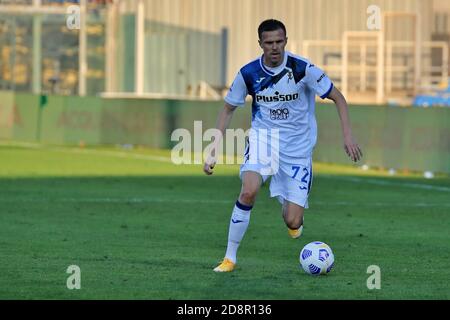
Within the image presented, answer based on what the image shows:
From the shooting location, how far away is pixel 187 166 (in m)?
28.1

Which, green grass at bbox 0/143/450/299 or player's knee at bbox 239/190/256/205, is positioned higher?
player's knee at bbox 239/190/256/205

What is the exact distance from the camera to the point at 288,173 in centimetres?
1253

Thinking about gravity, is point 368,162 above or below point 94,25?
below

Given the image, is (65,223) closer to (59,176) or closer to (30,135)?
(59,176)

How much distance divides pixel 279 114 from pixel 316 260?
4.88 feet

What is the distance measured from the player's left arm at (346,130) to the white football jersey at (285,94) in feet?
0.33

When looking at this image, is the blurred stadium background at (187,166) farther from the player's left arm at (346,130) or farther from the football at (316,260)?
the player's left arm at (346,130)

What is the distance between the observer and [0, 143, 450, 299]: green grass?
1087 centimetres

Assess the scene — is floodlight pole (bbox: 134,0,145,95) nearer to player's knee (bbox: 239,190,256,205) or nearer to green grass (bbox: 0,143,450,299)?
green grass (bbox: 0,143,450,299)

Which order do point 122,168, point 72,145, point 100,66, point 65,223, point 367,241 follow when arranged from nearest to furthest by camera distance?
point 367,241, point 65,223, point 122,168, point 72,145, point 100,66

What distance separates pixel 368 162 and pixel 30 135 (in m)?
12.2

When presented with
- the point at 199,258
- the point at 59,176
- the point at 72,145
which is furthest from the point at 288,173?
the point at 72,145

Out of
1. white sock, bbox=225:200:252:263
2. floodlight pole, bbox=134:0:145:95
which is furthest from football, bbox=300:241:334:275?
floodlight pole, bbox=134:0:145:95

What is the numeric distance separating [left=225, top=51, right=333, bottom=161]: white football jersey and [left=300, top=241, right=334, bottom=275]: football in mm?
1169
